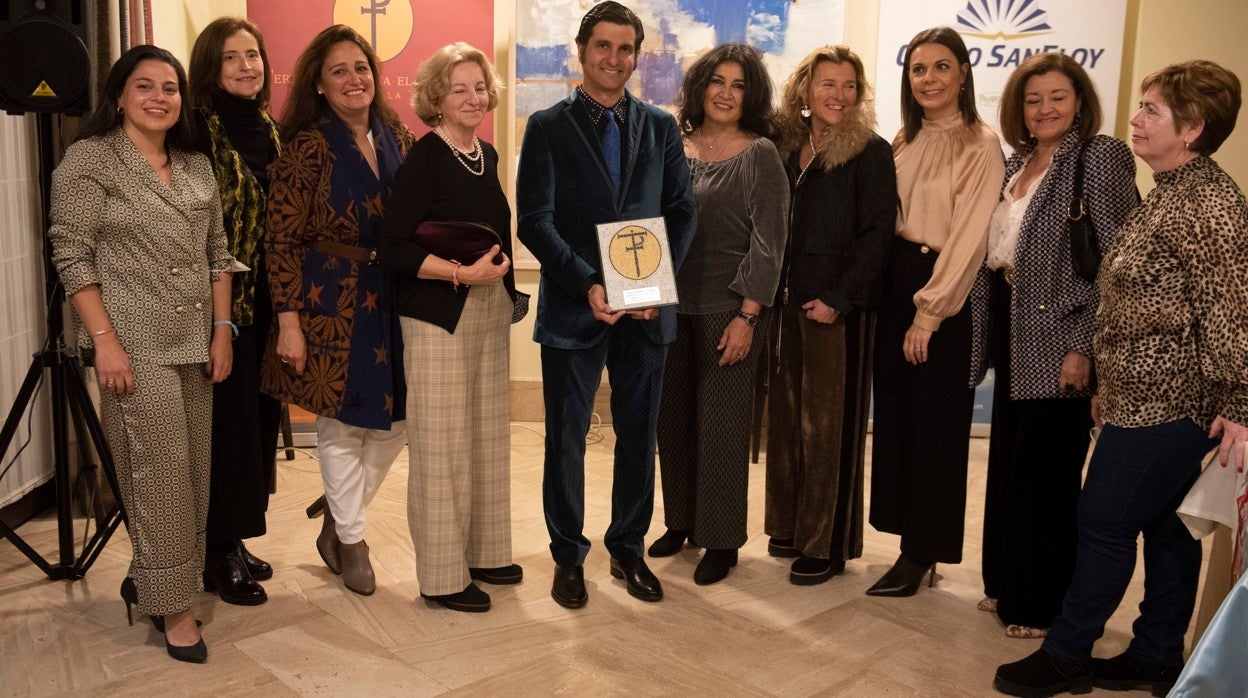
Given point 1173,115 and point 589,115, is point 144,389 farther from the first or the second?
point 1173,115

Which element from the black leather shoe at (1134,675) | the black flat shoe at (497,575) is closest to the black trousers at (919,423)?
the black leather shoe at (1134,675)

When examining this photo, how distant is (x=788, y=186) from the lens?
3.46 metres

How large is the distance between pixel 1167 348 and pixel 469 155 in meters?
1.94

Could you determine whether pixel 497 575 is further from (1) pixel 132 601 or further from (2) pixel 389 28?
(2) pixel 389 28

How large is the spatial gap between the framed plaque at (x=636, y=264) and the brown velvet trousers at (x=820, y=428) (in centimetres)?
60

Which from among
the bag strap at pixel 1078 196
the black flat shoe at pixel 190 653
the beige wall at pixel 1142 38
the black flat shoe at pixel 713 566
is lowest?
the black flat shoe at pixel 190 653

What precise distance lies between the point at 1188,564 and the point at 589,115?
207 cm

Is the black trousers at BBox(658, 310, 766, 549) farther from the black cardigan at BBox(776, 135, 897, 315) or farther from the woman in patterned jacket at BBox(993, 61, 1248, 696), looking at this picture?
the woman in patterned jacket at BBox(993, 61, 1248, 696)

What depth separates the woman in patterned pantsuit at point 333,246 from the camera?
10.6ft

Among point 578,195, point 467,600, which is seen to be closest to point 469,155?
point 578,195

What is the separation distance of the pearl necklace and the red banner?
2314mm

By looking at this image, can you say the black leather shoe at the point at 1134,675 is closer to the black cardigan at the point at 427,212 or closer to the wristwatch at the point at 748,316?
the wristwatch at the point at 748,316

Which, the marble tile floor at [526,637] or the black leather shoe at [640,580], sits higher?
the black leather shoe at [640,580]

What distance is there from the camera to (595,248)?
328 centimetres
